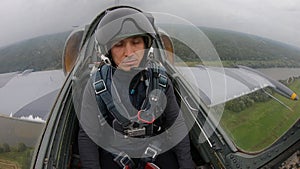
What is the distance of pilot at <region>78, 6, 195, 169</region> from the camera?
1891 millimetres

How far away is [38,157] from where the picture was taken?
5.78 ft

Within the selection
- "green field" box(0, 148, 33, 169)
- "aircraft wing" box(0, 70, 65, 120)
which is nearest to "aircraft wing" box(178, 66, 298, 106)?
"aircraft wing" box(0, 70, 65, 120)

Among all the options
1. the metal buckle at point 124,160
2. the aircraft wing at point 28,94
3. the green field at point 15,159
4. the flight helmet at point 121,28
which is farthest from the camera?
the aircraft wing at point 28,94

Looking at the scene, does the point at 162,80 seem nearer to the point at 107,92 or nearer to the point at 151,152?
the point at 107,92

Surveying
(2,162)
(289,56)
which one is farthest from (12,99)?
(289,56)

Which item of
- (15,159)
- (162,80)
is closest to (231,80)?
(162,80)

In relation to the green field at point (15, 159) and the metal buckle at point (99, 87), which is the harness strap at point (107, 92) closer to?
the metal buckle at point (99, 87)

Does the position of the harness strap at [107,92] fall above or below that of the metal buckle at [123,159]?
above

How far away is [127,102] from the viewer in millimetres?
1961

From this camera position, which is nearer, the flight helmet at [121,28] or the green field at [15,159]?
the flight helmet at [121,28]

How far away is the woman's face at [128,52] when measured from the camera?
1.90m

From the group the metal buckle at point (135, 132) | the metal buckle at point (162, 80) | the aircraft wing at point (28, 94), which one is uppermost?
the metal buckle at point (162, 80)

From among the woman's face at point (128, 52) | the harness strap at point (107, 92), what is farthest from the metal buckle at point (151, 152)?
the woman's face at point (128, 52)

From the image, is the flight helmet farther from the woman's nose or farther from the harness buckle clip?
the harness buckle clip
